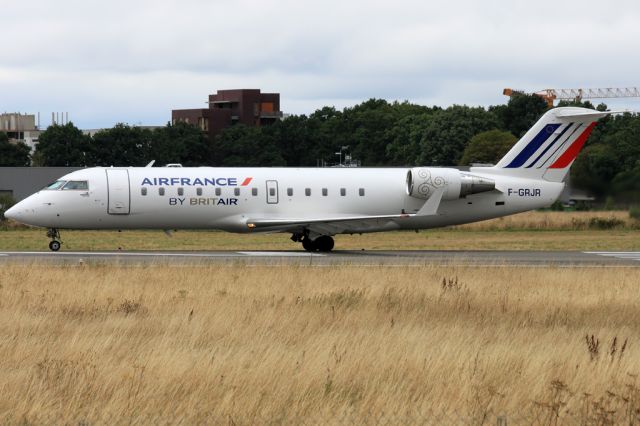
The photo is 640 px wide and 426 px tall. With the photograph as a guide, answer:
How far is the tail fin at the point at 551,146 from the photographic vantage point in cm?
3816

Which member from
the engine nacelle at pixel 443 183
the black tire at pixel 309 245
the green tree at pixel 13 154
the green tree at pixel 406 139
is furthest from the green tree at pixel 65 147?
the engine nacelle at pixel 443 183

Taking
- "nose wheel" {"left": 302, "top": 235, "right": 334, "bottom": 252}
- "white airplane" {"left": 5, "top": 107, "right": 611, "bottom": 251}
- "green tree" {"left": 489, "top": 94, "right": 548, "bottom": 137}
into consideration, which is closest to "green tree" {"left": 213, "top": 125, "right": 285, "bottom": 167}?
"green tree" {"left": 489, "top": 94, "right": 548, "bottom": 137}

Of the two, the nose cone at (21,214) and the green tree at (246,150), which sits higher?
the green tree at (246,150)

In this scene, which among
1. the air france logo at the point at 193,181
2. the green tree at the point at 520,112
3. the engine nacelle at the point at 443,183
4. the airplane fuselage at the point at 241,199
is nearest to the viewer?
the airplane fuselage at the point at 241,199

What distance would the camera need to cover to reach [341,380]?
12.7 meters

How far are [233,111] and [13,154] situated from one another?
4046 centimetres

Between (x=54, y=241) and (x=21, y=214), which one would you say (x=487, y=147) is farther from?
(x=21, y=214)

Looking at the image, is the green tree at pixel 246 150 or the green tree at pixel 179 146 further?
the green tree at pixel 246 150

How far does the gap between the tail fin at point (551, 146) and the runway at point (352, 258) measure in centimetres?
294

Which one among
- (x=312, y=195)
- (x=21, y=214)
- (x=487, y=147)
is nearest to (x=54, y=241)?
(x=21, y=214)

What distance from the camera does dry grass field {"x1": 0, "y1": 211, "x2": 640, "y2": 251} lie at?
42812 millimetres

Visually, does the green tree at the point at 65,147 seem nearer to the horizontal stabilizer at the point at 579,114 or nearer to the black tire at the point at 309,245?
the black tire at the point at 309,245

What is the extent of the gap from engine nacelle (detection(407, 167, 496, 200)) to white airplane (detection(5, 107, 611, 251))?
3 centimetres

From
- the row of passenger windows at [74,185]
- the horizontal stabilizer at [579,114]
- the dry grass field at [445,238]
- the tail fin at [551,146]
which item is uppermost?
the horizontal stabilizer at [579,114]
